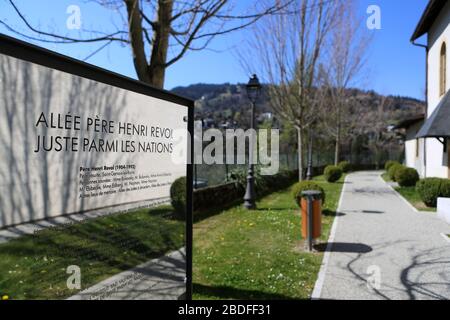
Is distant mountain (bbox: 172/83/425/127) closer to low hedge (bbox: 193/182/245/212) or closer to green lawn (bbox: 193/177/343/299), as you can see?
low hedge (bbox: 193/182/245/212)

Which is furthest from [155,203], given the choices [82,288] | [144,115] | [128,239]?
[82,288]

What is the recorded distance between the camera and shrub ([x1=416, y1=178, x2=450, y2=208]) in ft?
34.0

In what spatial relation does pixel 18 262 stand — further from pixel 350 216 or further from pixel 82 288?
pixel 350 216

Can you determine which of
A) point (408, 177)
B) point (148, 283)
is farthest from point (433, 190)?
point (148, 283)

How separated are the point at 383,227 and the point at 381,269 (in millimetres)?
3356

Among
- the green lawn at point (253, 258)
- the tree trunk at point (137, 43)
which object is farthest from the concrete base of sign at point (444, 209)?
the tree trunk at point (137, 43)

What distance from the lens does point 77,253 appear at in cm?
217

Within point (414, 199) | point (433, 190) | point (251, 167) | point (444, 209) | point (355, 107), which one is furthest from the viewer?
point (355, 107)

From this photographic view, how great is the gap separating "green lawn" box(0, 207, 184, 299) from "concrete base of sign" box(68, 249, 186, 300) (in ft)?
0.20

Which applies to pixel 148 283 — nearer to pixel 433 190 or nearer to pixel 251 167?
pixel 251 167

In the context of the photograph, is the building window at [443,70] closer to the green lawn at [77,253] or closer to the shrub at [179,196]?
the shrub at [179,196]

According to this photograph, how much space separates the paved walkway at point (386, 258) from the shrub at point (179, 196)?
194cm

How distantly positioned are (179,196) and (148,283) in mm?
840
